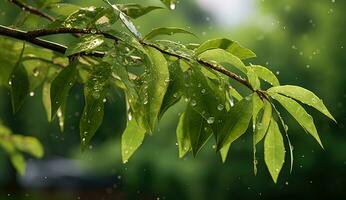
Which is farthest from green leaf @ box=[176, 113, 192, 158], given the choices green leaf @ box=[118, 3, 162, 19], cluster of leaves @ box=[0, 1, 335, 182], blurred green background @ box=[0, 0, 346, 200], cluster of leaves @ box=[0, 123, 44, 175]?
blurred green background @ box=[0, 0, 346, 200]

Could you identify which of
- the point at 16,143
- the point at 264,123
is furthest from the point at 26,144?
the point at 264,123

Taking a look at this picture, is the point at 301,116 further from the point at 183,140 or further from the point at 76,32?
the point at 76,32

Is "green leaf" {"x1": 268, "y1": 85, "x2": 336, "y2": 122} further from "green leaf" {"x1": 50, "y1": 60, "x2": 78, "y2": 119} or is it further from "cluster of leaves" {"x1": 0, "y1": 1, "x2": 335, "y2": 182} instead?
"green leaf" {"x1": 50, "y1": 60, "x2": 78, "y2": 119}

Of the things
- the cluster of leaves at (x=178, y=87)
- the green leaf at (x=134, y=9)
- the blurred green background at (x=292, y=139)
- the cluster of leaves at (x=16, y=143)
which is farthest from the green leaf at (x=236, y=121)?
the blurred green background at (x=292, y=139)

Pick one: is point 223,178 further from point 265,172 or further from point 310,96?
point 310,96

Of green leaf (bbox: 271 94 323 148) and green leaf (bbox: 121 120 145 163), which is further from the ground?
green leaf (bbox: 271 94 323 148)


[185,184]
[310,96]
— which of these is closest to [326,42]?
[185,184]

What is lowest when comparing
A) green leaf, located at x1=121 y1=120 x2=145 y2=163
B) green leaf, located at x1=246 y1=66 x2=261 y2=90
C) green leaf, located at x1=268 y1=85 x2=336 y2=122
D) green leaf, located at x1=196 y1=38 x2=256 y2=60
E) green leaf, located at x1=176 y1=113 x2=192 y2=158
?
green leaf, located at x1=121 y1=120 x2=145 y2=163
